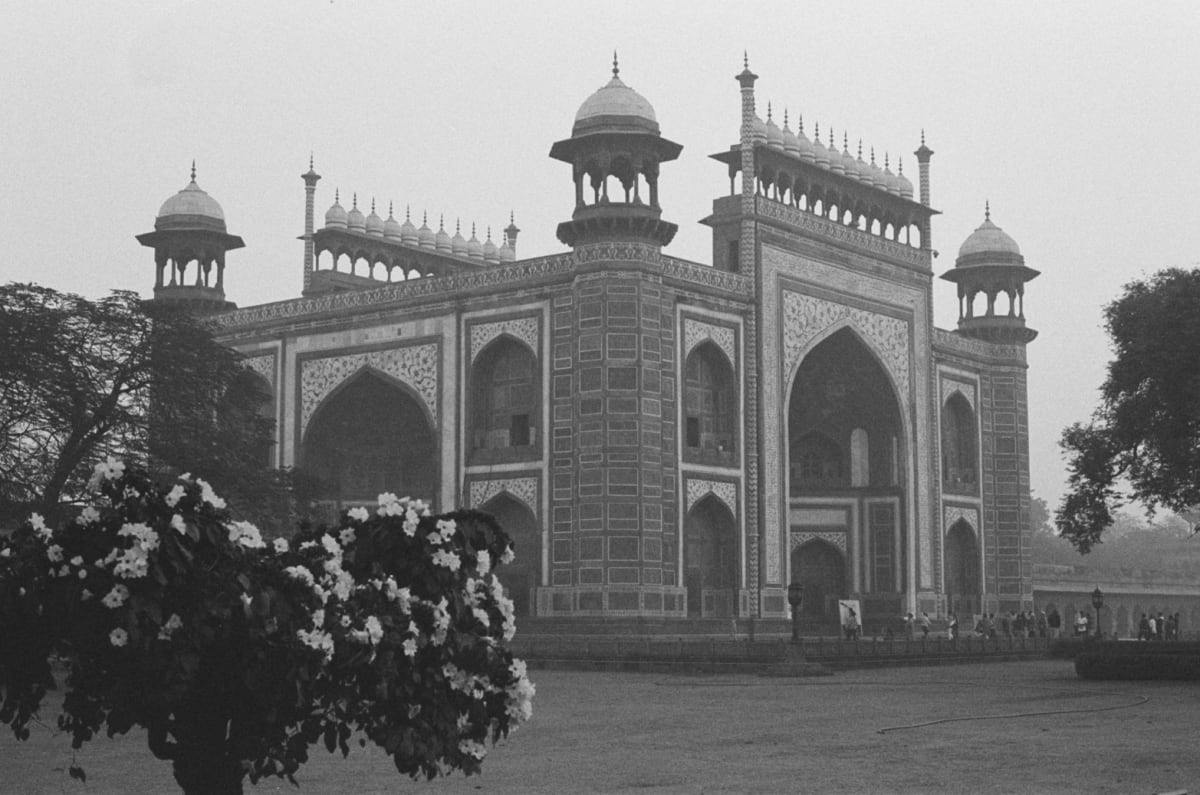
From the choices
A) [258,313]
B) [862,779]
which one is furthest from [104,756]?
[258,313]

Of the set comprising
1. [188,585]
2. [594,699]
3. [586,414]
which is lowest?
[594,699]

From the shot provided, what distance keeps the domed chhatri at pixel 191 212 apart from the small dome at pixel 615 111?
1214 cm

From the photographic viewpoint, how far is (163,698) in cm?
632

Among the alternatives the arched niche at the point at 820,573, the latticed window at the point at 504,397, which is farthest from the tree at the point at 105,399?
the arched niche at the point at 820,573

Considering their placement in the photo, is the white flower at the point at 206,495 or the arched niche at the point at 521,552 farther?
the arched niche at the point at 521,552

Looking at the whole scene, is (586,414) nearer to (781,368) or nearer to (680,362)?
(680,362)

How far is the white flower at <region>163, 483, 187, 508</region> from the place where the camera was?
20.8 feet

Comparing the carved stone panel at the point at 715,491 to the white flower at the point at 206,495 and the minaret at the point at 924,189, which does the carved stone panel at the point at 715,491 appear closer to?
the minaret at the point at 924,189

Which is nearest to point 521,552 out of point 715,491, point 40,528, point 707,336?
point 715,491

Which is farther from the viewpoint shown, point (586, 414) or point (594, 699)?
point (586, 414)

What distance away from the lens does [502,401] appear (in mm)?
37188

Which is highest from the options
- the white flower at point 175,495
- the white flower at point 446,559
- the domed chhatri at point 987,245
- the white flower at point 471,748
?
the domed chhatri at point 987,245

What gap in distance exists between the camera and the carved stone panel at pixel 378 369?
3809 centimetres

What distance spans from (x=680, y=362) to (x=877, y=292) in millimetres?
8453
